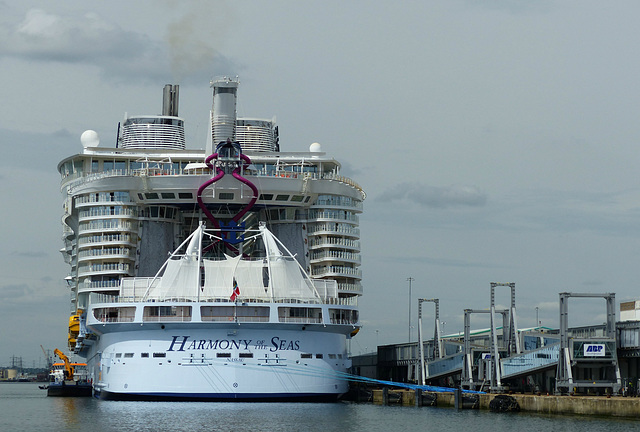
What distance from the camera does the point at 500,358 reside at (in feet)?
237

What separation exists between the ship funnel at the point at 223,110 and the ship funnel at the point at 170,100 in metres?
22.7

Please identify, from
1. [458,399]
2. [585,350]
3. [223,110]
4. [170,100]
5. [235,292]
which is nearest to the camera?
[585,350]

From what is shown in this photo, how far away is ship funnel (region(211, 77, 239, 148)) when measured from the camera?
267ft

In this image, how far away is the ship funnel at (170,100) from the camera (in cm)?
10381

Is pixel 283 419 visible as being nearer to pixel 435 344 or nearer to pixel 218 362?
pixel 218 362

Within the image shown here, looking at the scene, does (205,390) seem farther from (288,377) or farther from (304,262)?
(304,262)

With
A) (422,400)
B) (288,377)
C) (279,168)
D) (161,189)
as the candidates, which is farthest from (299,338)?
(279,168)

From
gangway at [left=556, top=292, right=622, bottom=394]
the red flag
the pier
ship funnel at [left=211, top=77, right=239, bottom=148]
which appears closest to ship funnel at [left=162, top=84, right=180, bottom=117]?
ship funnel at [left=211, top=77, right=239, bottom=148]

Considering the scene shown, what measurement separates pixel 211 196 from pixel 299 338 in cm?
1524

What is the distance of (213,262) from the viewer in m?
69.5

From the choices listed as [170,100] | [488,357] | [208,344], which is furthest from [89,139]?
[488,357]

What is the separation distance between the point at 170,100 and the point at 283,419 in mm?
53432

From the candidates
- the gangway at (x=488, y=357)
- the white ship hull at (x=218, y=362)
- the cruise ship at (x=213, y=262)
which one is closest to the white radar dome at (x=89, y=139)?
the cruise ship at (x=213, y=262)

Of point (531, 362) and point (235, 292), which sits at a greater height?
point (235, 292)
